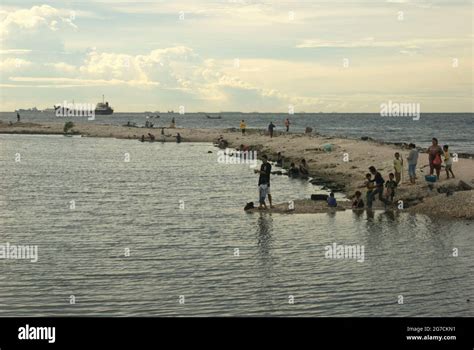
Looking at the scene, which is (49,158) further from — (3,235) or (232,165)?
(3,235)

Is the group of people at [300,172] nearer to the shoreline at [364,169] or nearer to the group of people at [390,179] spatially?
the shoreline at [364,169]

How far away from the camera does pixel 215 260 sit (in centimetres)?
2331

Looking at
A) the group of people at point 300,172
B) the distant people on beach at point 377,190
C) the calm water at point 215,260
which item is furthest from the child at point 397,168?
the group of people at point 300,172

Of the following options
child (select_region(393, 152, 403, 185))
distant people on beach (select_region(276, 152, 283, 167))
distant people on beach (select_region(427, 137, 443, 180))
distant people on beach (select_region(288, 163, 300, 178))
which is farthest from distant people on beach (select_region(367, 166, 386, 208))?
distant people on beach (select_region(276, 152, 283, 167))

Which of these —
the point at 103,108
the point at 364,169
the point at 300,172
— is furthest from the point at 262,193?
the point at 103,108

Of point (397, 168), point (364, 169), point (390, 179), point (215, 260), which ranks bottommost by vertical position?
point (215, 260)

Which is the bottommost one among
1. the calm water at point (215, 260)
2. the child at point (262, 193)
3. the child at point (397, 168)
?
the calm water at point (215, 260)

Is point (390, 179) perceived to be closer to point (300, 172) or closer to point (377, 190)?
point (377, 190)

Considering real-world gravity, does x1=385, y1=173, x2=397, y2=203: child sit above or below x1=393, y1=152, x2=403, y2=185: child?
below

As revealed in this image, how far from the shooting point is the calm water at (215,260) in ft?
60.6

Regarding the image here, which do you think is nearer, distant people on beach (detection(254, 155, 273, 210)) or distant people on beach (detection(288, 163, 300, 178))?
Answer: distant people on beach (detection(254, 155, 273, 210))

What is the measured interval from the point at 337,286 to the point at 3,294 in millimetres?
9273

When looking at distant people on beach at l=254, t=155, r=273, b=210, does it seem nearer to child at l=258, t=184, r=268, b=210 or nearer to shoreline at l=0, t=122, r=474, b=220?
child at l=258, t=184, r=268, b=210

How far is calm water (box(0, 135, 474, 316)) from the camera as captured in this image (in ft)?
60.6
